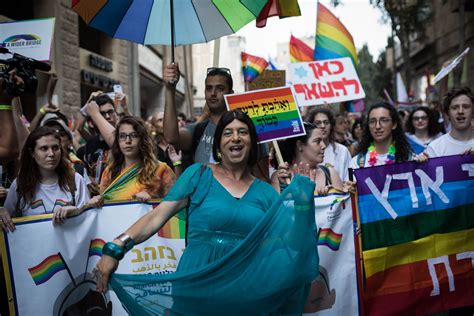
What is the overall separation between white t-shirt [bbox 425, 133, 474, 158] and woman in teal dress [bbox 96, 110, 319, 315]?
235cm

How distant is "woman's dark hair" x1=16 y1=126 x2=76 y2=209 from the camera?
433 centimetres

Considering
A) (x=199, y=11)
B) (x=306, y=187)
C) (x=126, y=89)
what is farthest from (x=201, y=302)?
(x=126, y=89)

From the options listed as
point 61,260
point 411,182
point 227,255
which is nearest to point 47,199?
point 61,260

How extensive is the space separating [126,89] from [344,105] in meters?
7.83

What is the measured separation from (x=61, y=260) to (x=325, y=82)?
541cm

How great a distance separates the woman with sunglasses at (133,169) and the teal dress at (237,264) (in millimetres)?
1599

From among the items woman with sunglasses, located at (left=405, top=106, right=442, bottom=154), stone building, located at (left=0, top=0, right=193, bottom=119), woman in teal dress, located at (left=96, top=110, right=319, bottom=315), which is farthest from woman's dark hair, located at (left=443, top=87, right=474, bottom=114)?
stone building, located at (left=0, top=0, right=193, bottom=119)

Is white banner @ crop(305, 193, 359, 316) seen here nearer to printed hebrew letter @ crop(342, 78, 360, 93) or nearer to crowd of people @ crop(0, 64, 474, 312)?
crowd of people @ crop(0, 64, 474, 312)

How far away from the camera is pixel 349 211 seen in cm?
445

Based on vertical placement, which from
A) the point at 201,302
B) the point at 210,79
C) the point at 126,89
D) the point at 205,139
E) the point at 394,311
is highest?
the point at 126,89

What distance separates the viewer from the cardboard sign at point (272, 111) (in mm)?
4574

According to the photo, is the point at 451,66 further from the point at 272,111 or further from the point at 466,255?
the point at 272,111

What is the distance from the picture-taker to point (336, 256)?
4.41 meters

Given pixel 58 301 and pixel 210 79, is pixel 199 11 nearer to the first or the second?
pixel 210 79
